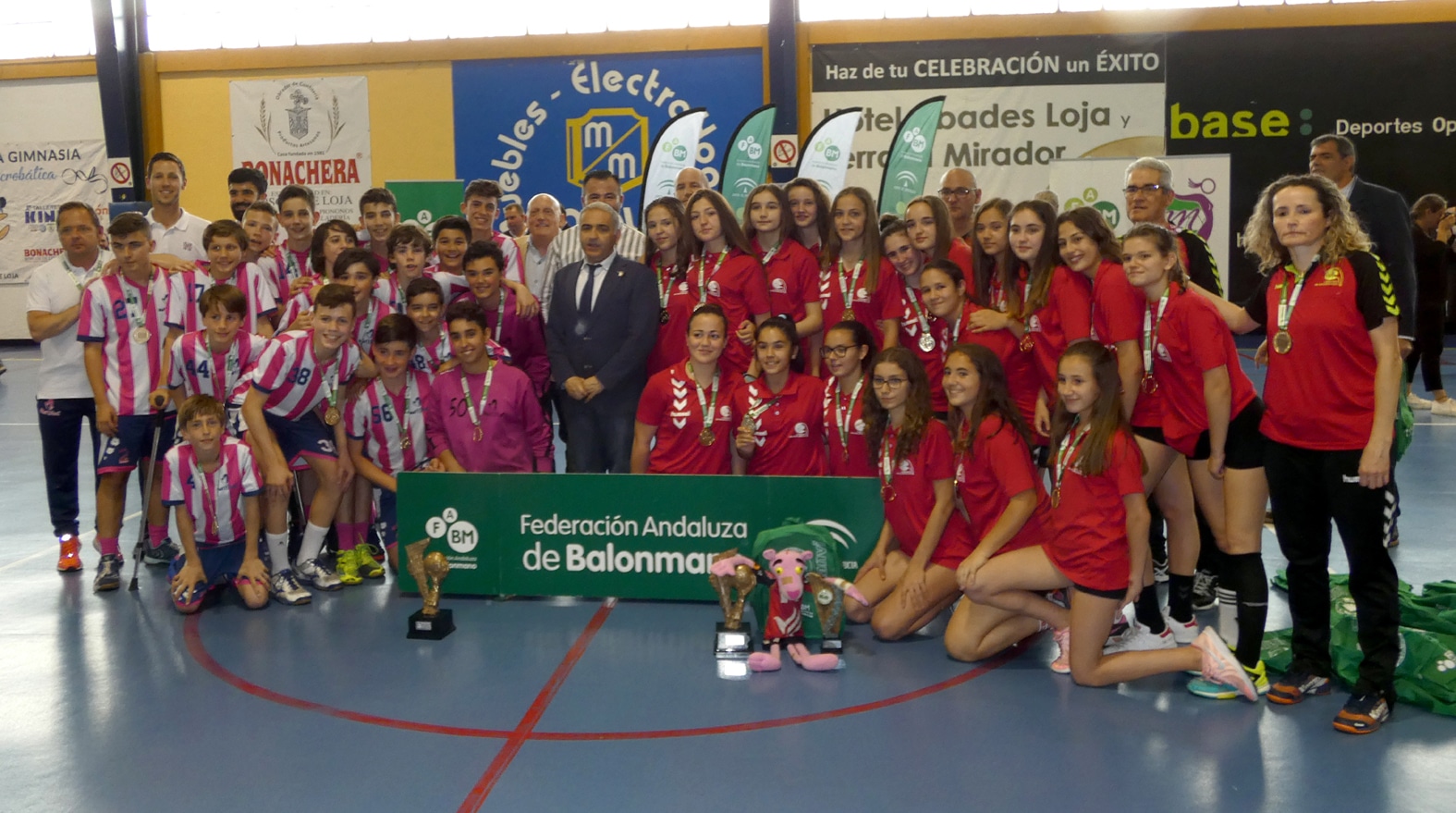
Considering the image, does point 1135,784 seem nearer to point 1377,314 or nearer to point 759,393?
point 1377,314

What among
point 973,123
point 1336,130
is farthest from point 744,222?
point 1336,130

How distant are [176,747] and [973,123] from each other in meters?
13.7

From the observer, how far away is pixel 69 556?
569cm

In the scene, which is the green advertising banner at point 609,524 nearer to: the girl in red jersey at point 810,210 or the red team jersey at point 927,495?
the red team jersey at point 927,495

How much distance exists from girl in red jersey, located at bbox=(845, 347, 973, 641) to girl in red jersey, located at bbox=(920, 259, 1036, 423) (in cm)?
47

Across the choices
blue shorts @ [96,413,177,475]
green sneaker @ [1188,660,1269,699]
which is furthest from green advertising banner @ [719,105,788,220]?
green sneaker @ [1188,660,1269,699]

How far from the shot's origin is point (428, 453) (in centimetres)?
567

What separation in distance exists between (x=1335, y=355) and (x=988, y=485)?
136 cm

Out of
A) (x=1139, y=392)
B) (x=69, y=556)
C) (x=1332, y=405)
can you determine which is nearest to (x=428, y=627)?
(x=69, y=556)

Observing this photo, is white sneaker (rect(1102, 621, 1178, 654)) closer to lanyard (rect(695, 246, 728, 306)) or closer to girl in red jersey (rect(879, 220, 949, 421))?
girl in red jersey (rect(879, 220, 949, 421))

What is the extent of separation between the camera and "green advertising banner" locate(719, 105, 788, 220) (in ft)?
41.7

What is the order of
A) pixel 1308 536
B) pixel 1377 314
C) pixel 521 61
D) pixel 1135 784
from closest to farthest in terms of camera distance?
1. pixel 1135 784
2. pixel 1377 314
3. pixel 1308 536
4. pixel 521 61

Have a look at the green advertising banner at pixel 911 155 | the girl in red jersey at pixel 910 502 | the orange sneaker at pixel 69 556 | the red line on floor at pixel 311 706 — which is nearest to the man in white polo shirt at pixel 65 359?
the orange sneaker at pixel 69 556

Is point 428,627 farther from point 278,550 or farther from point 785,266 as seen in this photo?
point 785,266
